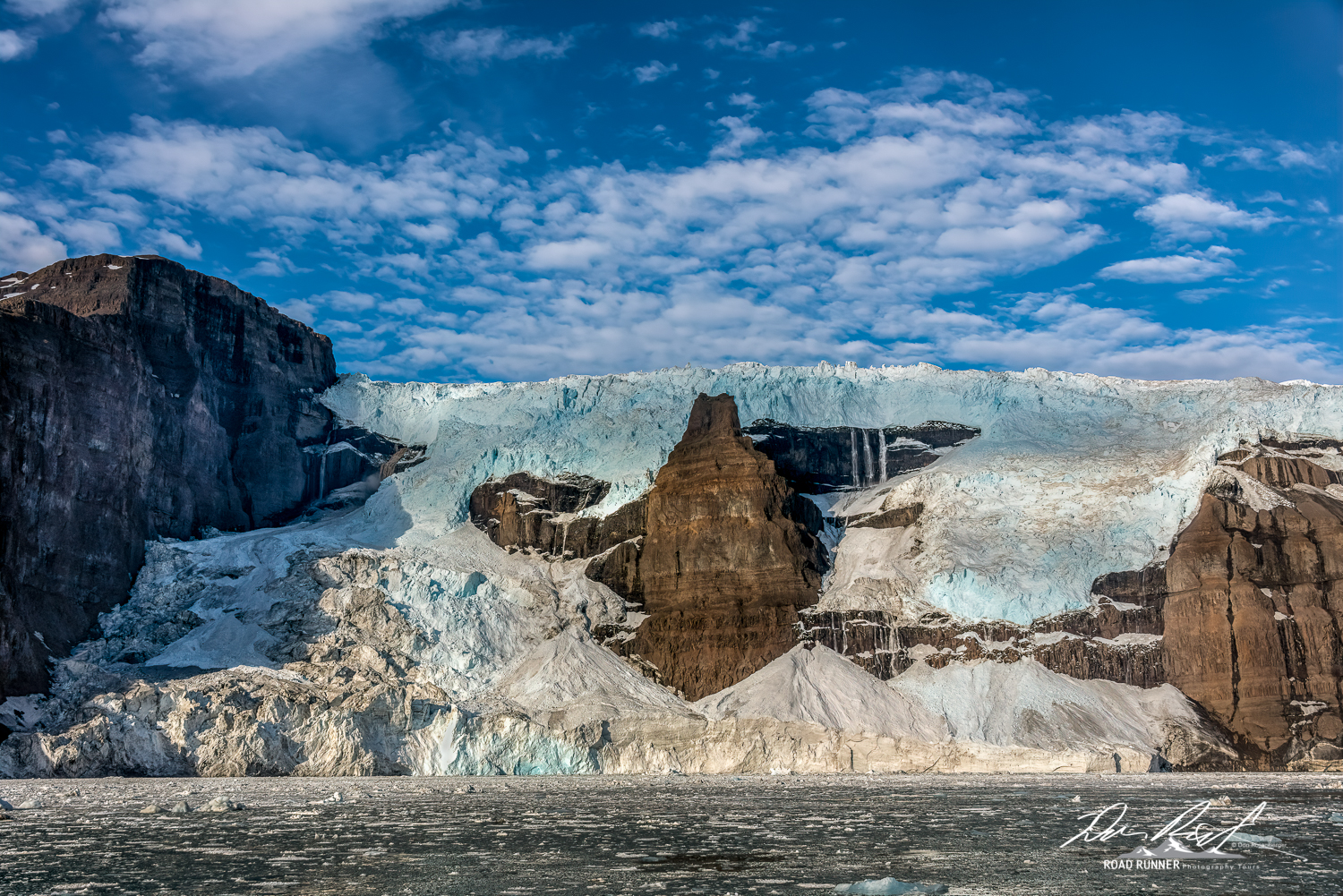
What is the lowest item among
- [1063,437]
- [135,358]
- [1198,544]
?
[1198,544]

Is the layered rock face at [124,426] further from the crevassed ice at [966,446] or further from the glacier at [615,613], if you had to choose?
the crevassed ice at [966,446]

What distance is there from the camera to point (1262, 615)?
340 ft

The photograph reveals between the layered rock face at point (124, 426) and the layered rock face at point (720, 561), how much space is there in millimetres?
50248

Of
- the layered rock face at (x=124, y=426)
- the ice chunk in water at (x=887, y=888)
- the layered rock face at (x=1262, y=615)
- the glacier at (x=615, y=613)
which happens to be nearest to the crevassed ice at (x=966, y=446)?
the glacier at (x=615, y=613)

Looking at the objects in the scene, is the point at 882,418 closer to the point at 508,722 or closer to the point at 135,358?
the point at 508,722

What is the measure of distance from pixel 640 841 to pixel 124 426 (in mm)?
94939

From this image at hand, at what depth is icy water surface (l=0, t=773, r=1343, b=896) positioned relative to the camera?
29047 mm

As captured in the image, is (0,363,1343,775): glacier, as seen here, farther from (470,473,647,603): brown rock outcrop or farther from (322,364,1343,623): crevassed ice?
(470,473,647,603): brown rock outcrop

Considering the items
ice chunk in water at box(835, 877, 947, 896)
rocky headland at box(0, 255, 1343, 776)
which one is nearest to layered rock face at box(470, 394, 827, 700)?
rocky headland at box(0, 255, 1343, 776)

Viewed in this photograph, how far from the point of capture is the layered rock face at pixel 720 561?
11406cm

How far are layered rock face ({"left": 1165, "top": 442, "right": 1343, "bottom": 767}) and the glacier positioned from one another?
2.94 m

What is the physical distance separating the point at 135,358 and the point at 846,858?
10842 cm

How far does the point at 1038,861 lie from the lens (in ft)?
108

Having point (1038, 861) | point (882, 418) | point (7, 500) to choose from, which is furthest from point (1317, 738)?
point (7, 500)
